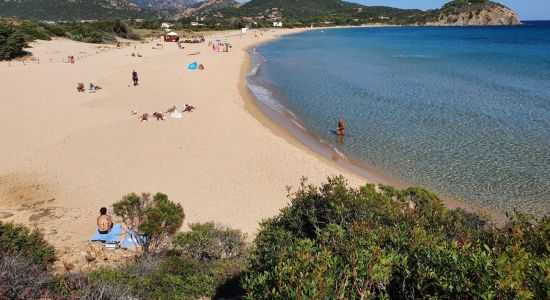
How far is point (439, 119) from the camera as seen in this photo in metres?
24.9

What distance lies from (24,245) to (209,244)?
12.1 ft

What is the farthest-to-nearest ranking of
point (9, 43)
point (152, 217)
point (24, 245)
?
point (9, 43)
point (152, 217)
point (24, 245)

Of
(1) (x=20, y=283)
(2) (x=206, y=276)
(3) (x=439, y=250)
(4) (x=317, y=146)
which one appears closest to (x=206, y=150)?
(4) (x=317, y=146)

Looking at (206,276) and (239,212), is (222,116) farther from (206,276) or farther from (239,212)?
(206,276)

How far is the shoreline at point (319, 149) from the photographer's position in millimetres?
14070

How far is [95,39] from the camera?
6606 centimetres

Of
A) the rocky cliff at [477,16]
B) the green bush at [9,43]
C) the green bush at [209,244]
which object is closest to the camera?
the green bush at [209,244]

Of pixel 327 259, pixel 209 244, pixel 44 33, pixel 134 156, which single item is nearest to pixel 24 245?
pixel 209 244

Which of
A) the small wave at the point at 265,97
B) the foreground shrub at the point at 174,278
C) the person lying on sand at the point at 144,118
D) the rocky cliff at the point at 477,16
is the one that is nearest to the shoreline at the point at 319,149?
the small wave at the point at 265,97

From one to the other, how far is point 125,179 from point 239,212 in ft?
16.0

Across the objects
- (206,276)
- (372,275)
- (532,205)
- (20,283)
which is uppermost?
(372,275)

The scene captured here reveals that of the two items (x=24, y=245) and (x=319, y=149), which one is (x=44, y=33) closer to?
(x=319, y=149)

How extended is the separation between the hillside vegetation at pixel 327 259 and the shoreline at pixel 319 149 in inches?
181

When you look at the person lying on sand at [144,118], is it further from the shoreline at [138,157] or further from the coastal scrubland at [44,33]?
the coastal scrubland at [44,33]
